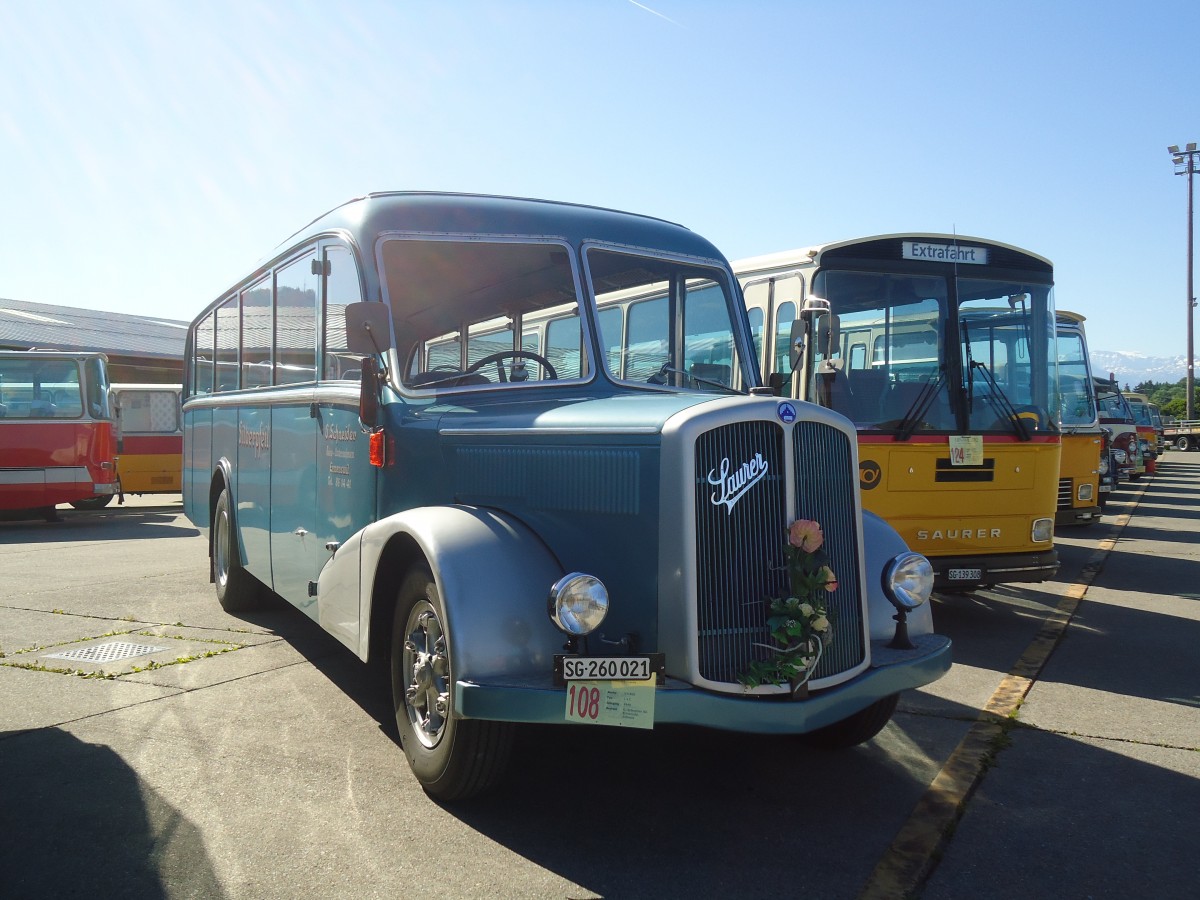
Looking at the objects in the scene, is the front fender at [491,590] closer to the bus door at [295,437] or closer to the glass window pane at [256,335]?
the bus door at [295,437]

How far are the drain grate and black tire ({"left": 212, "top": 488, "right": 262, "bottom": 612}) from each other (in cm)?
111

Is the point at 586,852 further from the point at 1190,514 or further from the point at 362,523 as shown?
the point at 1190,514

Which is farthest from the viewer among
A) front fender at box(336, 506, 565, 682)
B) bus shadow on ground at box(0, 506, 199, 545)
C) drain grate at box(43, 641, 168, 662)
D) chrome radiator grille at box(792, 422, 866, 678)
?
bus shadow on ground at box(0, 506, 199, 545)

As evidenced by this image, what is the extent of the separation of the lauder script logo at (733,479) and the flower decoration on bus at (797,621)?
0.23 m

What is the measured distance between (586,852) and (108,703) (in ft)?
9.91

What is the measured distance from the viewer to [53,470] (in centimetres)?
1538

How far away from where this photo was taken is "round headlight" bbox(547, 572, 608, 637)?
3725 millimetres

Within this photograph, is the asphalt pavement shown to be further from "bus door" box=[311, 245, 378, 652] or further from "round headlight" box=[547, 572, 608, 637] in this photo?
"round headlight" box=[547, 572, 608, 637]

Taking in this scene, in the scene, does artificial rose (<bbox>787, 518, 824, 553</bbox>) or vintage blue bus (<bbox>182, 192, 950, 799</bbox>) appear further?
artificial rose (<bbox>787, 518, 824, 553</bbox>)

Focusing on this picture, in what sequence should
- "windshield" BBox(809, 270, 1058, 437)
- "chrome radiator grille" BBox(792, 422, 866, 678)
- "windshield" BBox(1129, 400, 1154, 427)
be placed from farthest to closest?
"windshield" BBox(1129, 400, 1154, 427)
"windshield" BBox(809, 270, 1058, 437)
"chrome radiator grille" BBox(792, 422, 866, 678)

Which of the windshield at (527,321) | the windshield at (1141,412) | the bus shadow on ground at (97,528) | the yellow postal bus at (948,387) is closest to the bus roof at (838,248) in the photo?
the yellow postal bus at (948,387)

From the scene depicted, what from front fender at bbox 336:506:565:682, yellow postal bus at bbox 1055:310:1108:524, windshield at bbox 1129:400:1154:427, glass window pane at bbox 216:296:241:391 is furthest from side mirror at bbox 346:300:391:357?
windshield at bbox 1129:400:1154:427

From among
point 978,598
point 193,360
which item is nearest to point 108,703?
Answer: point 193,360

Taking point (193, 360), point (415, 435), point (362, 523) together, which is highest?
point (193, 360)
